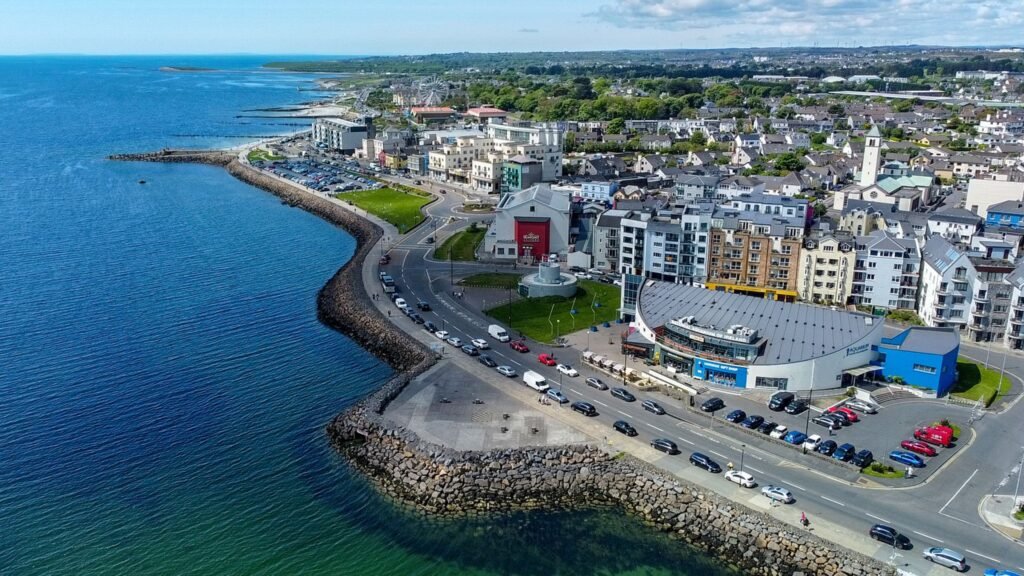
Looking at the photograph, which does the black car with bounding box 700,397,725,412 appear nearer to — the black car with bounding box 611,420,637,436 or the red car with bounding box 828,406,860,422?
the black car with bounding box 611,420,637,436

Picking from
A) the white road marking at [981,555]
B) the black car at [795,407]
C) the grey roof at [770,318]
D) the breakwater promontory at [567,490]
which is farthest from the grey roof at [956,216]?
the breakwater promontory at [567,490]

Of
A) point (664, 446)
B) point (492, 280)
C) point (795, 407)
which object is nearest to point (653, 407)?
point (664, 446)

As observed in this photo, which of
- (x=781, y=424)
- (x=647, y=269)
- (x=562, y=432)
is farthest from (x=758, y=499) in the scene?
(x=647, y=269)

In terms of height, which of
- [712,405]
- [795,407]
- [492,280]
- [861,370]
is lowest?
[795,407]

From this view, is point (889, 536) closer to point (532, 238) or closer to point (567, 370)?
point (567, 370)

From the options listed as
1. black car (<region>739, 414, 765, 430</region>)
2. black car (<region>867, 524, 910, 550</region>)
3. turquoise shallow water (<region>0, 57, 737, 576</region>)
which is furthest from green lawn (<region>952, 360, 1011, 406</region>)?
turquoise shallow water (<region>0, 57, 737, 576</region>)

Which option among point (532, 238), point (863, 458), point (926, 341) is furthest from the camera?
point (532, 238)

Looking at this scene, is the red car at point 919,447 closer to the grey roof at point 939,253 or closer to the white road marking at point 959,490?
the white road marking at point 959,490
